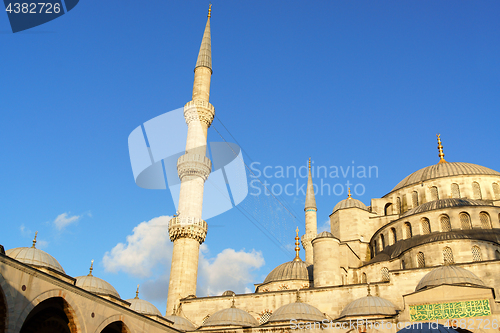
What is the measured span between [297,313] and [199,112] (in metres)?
13.5

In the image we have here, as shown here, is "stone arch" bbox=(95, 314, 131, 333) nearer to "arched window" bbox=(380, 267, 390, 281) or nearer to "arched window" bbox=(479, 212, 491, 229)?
"arched window" bbox=(380, 267, 390, 281)

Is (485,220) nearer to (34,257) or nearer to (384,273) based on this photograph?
(384,273)

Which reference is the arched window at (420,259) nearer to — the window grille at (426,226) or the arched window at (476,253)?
the arched window at (476,253)

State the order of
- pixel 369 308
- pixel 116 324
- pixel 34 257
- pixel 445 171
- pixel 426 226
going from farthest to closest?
pixel 445 171 < pixel 426 226 < pixel 369 308 < pixel 34 257 < pixel 116 324

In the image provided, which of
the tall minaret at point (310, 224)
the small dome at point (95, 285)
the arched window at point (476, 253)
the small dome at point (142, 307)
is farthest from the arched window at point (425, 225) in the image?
the small dome at point (95, 285)

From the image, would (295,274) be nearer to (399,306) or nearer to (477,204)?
(399,306)

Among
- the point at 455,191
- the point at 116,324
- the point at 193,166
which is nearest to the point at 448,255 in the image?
the point at 455,191

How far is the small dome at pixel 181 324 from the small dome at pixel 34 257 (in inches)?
199

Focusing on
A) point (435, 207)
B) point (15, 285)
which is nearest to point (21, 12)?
point (15, 285)

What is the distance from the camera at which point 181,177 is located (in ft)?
83.7

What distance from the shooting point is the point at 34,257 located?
16656 millimetres

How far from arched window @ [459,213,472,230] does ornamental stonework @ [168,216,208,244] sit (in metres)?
12.4

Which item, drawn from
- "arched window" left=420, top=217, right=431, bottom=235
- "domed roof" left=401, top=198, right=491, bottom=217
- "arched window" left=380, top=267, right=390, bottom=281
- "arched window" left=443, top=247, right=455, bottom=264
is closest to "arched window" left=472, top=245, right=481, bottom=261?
"arched window" left=443, top=247, right=455, bottom=264

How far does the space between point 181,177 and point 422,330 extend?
17.5m
